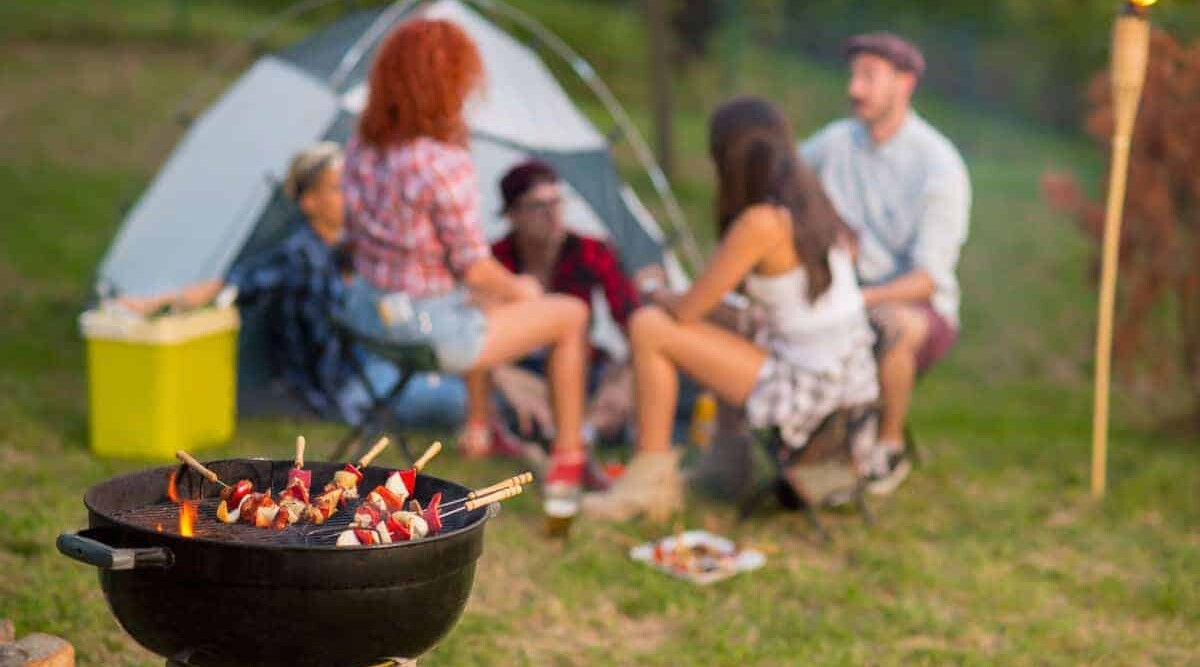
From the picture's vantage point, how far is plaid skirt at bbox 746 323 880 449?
458cm

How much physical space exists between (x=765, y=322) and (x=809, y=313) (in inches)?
6.5

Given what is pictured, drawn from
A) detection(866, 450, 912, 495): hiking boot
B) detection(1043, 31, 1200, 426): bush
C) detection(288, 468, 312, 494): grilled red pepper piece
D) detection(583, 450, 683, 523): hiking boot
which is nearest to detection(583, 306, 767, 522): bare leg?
detection(583, 450, 683, 523): hiking boot

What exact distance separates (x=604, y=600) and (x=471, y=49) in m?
1.65

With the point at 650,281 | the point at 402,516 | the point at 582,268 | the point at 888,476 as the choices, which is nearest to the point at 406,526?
the point at 402,516

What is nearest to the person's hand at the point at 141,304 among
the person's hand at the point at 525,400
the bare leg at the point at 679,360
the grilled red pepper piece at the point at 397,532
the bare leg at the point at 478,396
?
the bare leg at the point at 478,396

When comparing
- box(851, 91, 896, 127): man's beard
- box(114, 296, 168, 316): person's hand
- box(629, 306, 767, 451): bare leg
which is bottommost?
box(114, 296, 168, 316): person's hand

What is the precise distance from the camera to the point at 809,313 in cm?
457

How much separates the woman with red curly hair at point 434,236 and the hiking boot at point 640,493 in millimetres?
185

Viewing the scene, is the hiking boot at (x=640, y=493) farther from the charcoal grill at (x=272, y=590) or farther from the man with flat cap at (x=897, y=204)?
the charcoal grill at (x=272, y=590)

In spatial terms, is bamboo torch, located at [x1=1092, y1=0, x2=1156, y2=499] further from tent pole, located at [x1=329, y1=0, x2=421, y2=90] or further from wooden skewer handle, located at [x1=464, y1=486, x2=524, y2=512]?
wooden skewer handle, located at [x1=464, y1=486, x2=524, y2=512]

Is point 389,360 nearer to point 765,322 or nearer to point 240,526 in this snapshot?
point 765,322

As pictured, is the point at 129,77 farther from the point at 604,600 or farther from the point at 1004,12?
the point at 1004,12

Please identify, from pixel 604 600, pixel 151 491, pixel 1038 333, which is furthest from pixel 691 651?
pixel 1038 333

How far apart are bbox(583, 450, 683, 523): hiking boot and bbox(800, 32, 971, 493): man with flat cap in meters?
0.78
